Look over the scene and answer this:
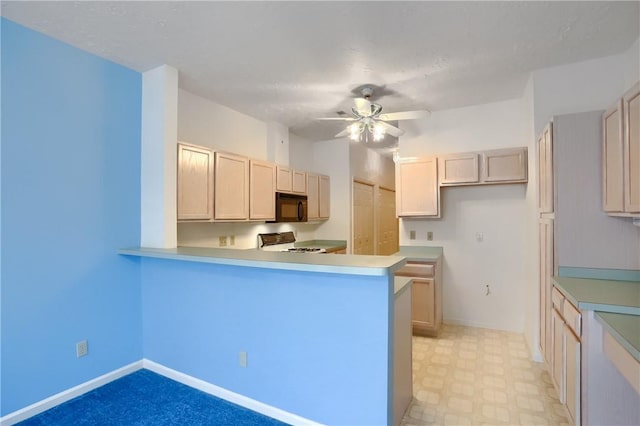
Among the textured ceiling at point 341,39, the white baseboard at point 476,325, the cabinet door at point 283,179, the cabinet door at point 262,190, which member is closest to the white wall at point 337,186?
the cabinet door at point 283,179

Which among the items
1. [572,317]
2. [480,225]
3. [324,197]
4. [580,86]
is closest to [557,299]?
[572,317]

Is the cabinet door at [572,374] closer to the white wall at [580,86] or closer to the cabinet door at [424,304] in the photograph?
the cabinet door at [424,304]

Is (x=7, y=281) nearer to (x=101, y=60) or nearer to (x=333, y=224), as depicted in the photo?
(x=101, y=60)

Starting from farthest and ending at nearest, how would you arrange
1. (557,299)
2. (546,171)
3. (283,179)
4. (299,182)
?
(299,182) < (283,179) < (546,171) < (557,299)

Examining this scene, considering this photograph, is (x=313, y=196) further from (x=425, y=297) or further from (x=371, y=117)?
(x=425, y=297)

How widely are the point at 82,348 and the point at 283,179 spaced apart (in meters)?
2.69

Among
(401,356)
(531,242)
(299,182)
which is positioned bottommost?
(401,356)

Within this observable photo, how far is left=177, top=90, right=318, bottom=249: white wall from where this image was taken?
3422 mm

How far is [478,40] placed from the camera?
237cm

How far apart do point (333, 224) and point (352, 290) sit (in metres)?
3.50

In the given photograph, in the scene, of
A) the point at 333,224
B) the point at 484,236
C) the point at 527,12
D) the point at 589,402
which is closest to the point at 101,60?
the point at 527,12

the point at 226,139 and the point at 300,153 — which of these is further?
the point at 300,153

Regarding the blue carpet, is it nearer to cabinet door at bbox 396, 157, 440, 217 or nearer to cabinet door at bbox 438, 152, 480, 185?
cabinet door at bbox 396, 157, 440, 217

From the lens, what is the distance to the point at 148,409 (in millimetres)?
2293
